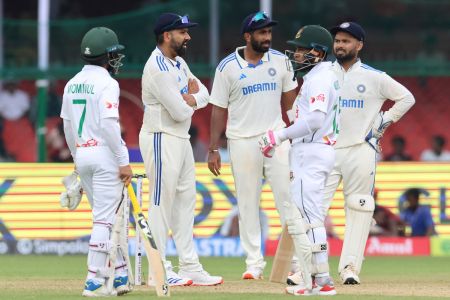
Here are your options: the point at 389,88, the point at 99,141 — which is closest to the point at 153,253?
the point at 99,141

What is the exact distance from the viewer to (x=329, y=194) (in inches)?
476

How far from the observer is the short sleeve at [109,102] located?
34.1 feet

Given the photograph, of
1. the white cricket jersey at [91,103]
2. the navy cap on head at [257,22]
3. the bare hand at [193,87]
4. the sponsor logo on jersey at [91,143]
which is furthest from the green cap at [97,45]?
the navy cap on head at [257,22]

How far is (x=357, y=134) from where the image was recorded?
12.2 metres

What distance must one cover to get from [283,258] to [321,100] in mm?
1779

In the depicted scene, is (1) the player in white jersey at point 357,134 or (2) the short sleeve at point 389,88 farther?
(2) the short sleeve at point 389,88

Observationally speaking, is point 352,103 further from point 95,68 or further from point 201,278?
point 95,68

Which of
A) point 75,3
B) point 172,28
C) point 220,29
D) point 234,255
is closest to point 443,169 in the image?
point 234,255

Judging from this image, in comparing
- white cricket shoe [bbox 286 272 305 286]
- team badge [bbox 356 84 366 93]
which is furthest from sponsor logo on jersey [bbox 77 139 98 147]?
team badge [bbox 356 84 366 93]

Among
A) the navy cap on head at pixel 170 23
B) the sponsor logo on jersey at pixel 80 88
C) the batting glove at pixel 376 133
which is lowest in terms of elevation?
the batting glove at pixel 376 133

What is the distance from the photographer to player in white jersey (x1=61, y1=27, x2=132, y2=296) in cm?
1045

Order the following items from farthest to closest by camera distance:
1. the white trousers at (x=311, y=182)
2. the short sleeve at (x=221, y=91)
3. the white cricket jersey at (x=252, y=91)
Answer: the short sleeve at (x=221, y=91)
the white cricket jersey at (x=252, y=91)
the white trousers at (x=311, y=182)

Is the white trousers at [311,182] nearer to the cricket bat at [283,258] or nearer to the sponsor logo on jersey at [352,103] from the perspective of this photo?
the cricket bat at [283,258]

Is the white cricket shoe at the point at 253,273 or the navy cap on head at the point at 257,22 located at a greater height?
the navy cap on head at the point at 257,22
